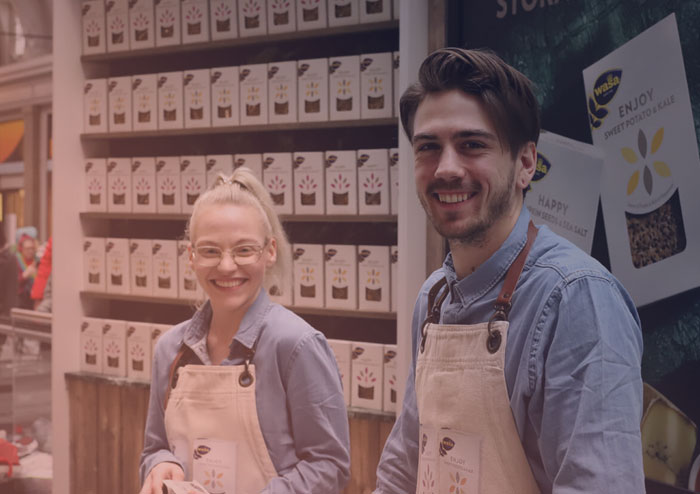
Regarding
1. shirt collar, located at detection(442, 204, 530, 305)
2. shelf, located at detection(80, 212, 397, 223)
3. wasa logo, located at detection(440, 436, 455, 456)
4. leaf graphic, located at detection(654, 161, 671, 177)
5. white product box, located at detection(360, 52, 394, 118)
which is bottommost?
wasa logo, located at detection(440, 436, 455, 456)

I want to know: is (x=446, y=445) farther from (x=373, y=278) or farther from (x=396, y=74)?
(x=396, y=74)

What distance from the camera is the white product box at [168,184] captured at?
11.7 feet

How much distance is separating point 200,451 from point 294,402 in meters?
0.27

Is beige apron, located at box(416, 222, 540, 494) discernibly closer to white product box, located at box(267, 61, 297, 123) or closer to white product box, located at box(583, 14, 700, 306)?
white product box, located at box(583, 14, 700, 306)

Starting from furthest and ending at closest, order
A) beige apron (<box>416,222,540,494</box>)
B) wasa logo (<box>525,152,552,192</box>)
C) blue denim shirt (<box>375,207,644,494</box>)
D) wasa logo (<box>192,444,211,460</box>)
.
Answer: wasa logo (<box>525,152,552,192</box>) → wasa logo (<box>192,444,211,460</box>) → beige apron (<box>416,222,540,494</box>) → blue denim shirt (<box>375,207,644,494</box>)

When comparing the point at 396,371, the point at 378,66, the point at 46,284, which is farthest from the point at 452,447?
the point at 46,284

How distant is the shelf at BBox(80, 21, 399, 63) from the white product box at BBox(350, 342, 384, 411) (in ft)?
4.10

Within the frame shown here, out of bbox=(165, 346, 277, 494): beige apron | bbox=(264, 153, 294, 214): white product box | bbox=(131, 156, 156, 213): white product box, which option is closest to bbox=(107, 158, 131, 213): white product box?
bbox=(131, 156, 156, 213): white product box

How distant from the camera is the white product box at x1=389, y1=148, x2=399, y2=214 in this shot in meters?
3.07

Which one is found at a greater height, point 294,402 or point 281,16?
point 281,16

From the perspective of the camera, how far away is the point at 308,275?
10.7 feet

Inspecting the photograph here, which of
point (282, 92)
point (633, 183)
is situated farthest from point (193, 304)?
point (633, 183)

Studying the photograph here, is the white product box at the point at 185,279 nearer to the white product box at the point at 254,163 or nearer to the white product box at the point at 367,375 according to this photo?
the white product box at the point at 254,163

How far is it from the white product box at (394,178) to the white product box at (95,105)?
1.52 m
